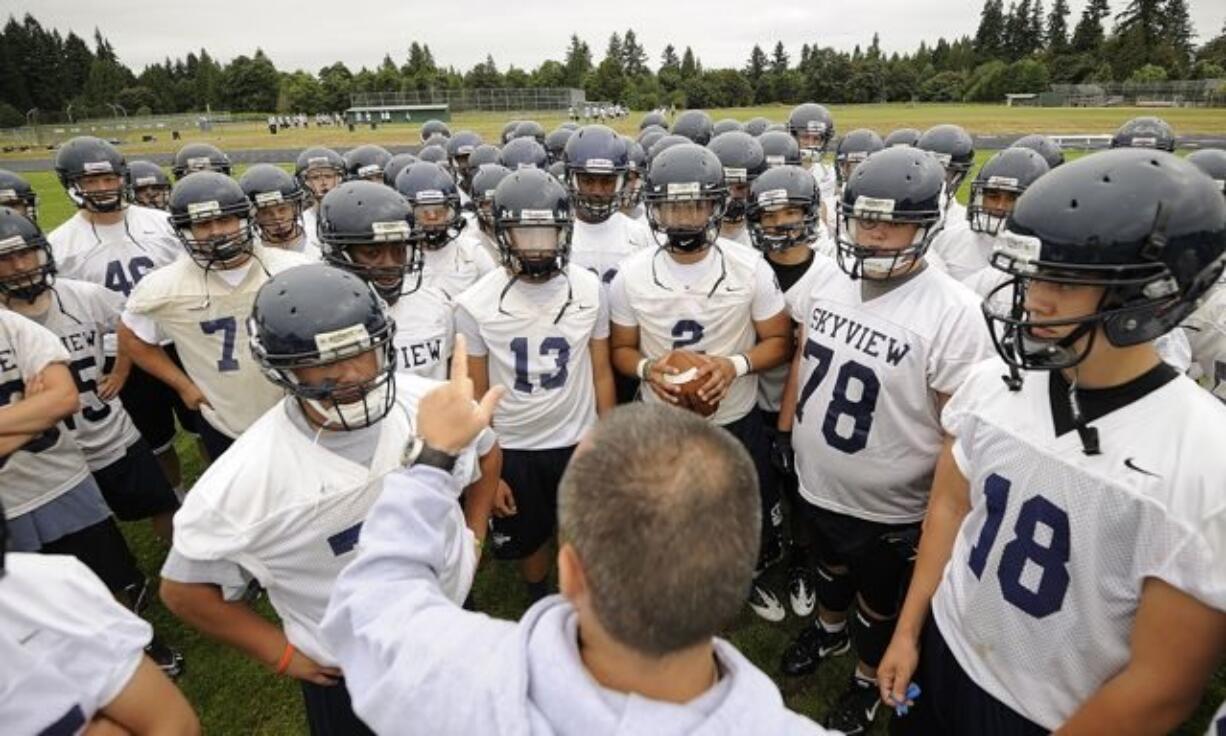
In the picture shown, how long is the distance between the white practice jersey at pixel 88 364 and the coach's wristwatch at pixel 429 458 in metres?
3.61

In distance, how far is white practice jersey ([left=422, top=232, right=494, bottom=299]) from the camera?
16.3 feet

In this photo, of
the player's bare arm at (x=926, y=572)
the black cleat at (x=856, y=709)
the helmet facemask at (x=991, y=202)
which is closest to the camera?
the player's bare arm at (x=926, y=572)

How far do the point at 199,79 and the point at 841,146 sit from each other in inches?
4219

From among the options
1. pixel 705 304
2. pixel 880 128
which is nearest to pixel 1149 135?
pixel 705 304

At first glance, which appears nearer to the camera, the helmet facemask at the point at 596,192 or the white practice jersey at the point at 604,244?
the white practice jersey at the point at 604,244

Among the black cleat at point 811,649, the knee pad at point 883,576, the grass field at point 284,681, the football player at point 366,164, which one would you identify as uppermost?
the football player at point 366,164

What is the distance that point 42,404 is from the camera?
308 centimetres

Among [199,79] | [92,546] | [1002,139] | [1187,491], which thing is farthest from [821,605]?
[199,79]

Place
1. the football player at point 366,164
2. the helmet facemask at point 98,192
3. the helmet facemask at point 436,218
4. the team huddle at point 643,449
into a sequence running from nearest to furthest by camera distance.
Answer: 1. the team huddle at point 643,449
2. the helmet facemask at point 436,218
3. the helmet facemask at point 98,192
4. the football player at point 366,164

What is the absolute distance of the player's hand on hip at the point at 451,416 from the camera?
67.8 inches

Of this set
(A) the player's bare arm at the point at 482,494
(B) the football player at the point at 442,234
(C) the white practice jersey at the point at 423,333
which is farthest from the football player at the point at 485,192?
(A) the player's bare arm at the point at 482,494

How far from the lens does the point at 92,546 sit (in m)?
3.76

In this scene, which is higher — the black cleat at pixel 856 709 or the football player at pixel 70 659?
the football player at pixel 70 659

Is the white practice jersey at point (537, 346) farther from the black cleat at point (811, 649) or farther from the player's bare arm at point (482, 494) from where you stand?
the black cleat at point (811, 649)
